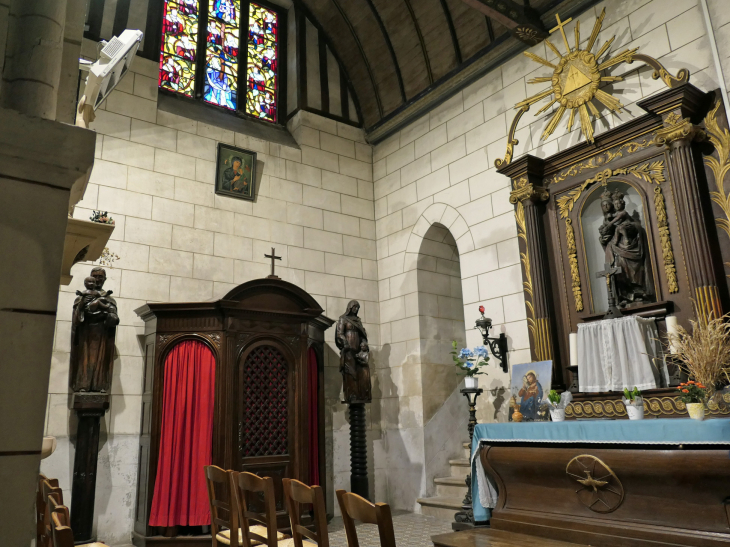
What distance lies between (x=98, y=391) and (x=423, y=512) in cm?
398

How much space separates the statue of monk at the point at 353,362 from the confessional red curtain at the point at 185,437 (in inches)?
66.5

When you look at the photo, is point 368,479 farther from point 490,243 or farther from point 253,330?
point 490,243

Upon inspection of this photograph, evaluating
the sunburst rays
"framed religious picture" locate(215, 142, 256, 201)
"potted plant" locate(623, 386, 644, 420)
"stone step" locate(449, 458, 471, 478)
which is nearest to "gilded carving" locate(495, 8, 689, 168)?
the sunburst rays

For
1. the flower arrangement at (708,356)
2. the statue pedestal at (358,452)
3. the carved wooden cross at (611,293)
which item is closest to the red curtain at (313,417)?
the statue pedestal at (358,452)

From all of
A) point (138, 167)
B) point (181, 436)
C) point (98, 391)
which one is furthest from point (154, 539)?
point (138, 167)

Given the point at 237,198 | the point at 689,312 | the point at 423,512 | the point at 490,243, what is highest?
the point at 237,198

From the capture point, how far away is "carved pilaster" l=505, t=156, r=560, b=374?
6.00 m

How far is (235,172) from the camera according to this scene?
7719 millimetres

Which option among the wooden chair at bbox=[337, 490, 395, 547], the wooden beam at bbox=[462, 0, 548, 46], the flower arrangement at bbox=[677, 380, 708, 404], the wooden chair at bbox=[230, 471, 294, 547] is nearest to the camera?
the wooden chair at bbox=[337, 490, 395, 547]

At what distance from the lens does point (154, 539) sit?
5551 millimetres

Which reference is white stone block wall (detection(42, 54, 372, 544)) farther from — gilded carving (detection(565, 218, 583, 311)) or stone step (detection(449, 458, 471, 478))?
gilded carving (detection(565, 218, 583, 311))

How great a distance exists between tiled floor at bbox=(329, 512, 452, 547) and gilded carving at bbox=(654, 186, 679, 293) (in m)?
3.18

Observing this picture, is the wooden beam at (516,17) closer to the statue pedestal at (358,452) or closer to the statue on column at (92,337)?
the statue pedestal at (358,452)

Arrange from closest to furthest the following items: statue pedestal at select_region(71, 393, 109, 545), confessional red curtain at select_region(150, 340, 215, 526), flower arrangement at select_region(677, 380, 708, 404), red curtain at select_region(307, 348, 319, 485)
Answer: flower arrangement at select_region(677, 380, 708, 404) → statue pedestal at select_region(71, 393, 109, 545) → confessional red curtain at select_region(150, 340, 215, 526) → red curtain at select_region(307, 348, 319, 485)
